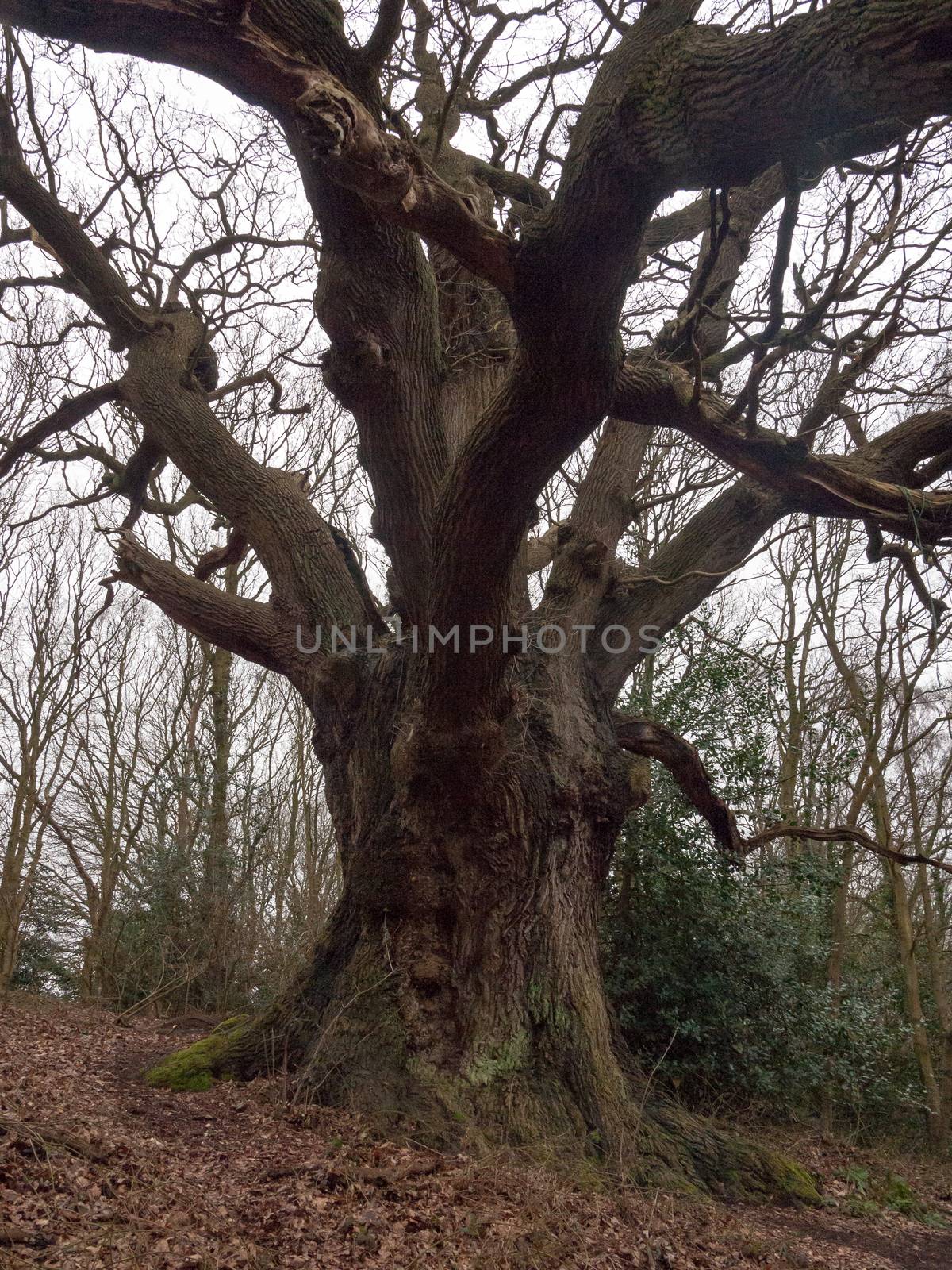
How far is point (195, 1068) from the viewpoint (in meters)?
5.54

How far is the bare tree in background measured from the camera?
3156 mm

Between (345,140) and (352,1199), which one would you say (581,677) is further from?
(345,140)

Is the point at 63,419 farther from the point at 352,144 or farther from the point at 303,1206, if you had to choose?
the point at 303,1206

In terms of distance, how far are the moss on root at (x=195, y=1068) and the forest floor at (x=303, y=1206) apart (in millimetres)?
121

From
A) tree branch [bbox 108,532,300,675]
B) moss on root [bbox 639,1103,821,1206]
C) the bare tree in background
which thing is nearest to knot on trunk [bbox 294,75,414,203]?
the bare tree in background

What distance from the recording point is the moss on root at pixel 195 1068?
17.8ft

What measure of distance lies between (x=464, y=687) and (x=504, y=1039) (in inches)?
79.5

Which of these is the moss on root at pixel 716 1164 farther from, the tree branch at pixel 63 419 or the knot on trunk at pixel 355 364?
the tree branch at pixel 63 419

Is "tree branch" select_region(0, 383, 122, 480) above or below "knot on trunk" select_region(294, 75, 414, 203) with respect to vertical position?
above

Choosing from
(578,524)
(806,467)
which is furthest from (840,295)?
(578,524)

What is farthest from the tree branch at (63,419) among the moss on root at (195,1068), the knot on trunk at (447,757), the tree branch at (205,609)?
the moss on root at (195,1068)

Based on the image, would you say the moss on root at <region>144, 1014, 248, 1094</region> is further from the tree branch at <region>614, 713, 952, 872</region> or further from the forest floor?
the tree branch at <region>614, 713, 952, 872</region>

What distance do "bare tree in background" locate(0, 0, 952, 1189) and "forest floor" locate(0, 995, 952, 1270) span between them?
465 millimetres

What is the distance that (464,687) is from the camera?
4.84 metres
